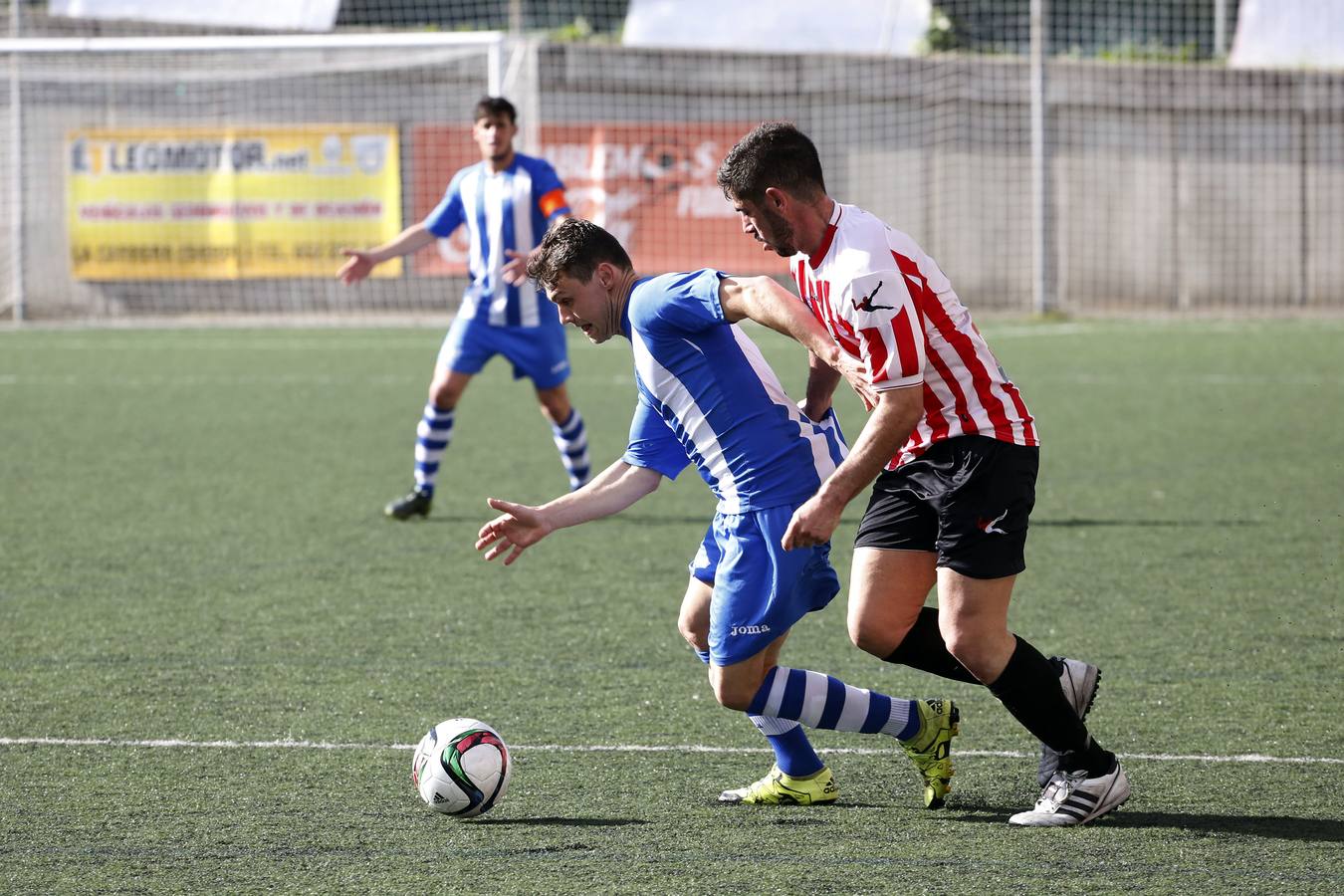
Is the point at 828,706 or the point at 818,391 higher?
the point at 818,391

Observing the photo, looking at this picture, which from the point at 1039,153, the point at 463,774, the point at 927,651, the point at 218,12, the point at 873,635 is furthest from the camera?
the point at 218,12

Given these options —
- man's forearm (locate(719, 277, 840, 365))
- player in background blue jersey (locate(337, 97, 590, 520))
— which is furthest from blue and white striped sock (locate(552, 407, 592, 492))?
man's forearm (locate(719, 277, 840, 365))

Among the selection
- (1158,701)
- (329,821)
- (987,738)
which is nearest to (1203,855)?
(987,738)

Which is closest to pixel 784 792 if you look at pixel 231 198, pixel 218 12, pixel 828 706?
pixel 828 706

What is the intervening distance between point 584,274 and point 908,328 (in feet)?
2.51

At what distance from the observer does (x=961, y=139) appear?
20.5m

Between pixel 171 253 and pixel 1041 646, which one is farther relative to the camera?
pixel 171 253

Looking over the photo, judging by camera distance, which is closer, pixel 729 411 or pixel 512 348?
pixel 729 411

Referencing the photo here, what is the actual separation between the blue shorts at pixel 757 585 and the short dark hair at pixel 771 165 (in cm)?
70

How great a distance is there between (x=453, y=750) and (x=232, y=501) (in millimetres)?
5006

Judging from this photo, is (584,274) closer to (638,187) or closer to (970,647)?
Answer: (970,647)

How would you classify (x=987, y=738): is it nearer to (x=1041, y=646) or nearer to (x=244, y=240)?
(x=1041, y=646)

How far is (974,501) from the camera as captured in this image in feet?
12.2

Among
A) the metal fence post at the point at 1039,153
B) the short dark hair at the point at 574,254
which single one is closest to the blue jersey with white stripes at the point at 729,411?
the short dark hair at the point at 574,254
